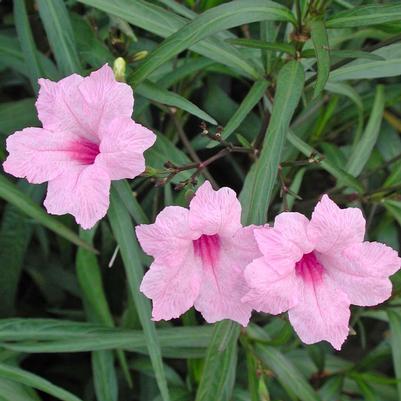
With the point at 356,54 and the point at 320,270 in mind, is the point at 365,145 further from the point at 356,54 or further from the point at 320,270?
the point at 320,270

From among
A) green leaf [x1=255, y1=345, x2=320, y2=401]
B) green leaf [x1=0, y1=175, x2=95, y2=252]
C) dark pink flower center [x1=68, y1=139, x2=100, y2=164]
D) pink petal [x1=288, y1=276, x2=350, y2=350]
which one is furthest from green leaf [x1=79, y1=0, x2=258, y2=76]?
green leaf [x1=255, y1=345, x2=320, y2=401]

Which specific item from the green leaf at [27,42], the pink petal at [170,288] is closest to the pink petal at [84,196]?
the pink petal at [170,288]

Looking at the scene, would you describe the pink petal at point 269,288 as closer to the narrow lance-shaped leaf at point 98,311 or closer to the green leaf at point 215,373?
the green leaf at point 215,373

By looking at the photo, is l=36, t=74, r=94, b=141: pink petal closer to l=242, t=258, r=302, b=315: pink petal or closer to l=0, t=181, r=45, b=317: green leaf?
l=242, t=258, r=302, b=315: pink petal

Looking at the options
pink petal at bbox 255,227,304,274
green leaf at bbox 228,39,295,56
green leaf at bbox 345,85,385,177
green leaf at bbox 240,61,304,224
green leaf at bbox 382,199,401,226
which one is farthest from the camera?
green leaf at bbox 345,85,385,177

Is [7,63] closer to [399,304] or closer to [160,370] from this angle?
[160,370]
